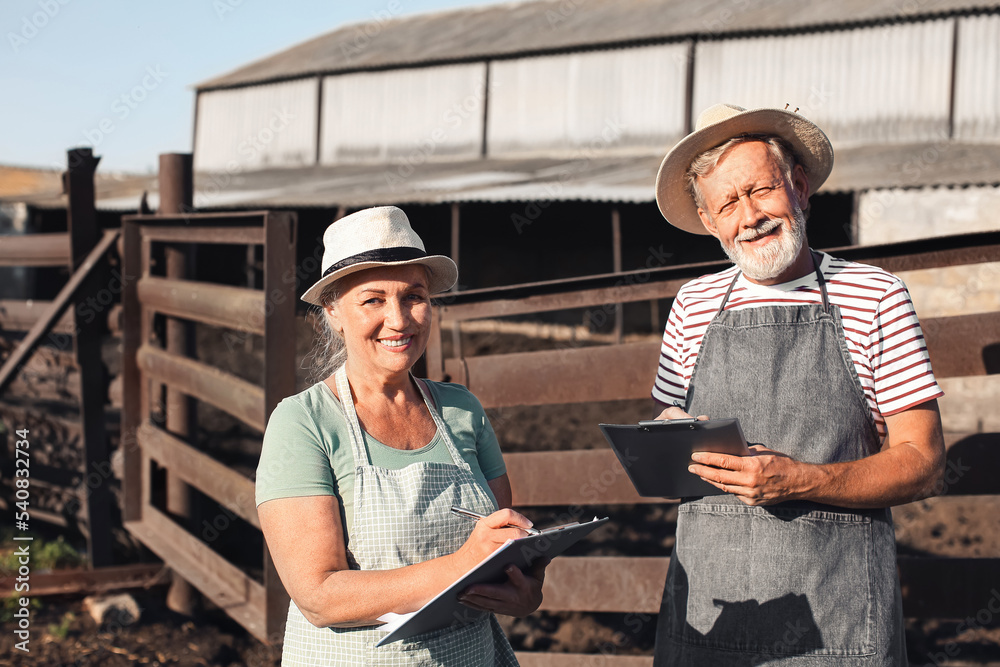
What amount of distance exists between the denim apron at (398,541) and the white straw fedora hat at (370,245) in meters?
0.30

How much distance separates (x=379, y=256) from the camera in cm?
208

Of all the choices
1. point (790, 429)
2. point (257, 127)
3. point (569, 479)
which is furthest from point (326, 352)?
point (257, 127)

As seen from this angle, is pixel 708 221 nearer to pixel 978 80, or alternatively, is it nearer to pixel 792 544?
pixel 792 544

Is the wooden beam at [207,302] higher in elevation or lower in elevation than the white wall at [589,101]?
lower

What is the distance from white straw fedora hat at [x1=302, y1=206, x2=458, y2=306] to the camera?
208 cm

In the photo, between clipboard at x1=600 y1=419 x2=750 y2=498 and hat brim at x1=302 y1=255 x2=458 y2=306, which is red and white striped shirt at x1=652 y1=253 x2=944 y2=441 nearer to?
clipboard at x1=600 y1=419 x2=750 y2=498

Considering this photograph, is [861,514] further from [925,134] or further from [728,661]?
[925,134]

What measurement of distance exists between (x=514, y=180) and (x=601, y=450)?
467 inches

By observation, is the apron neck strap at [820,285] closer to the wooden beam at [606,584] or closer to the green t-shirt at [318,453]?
the green t-shirt at [318,453]

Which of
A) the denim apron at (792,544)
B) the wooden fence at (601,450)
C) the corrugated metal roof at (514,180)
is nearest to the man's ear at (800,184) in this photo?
the denim apron at (792,544)

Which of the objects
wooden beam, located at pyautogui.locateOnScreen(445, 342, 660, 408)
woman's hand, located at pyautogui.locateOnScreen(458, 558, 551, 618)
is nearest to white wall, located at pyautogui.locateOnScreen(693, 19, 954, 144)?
wooden beam, located at pyautogui.locateOnScreen(445, 342, 660, 408)

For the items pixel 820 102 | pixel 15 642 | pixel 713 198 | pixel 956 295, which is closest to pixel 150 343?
pixel 15 642

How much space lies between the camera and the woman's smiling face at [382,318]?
2.12 meters

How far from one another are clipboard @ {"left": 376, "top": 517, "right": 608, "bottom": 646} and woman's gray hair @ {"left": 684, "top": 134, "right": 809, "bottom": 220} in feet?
3.79
